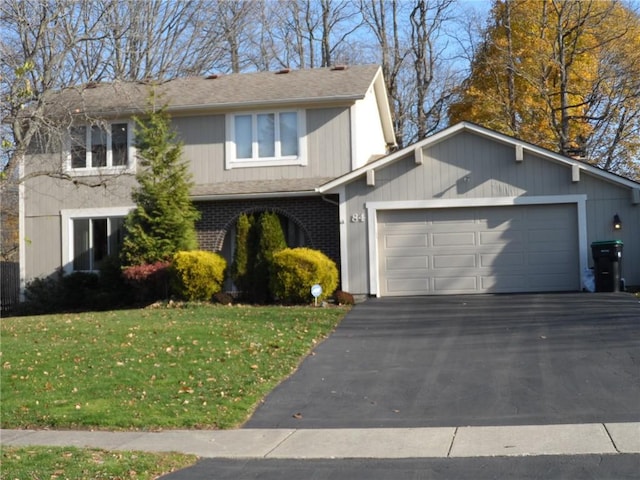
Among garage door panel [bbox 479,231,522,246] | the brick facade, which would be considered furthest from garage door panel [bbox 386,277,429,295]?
garage door panel [bbox 479,231,522,246]

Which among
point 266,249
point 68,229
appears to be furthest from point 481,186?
point 68,229

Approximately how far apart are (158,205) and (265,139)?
3642mm

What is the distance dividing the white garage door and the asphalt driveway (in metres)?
1.92

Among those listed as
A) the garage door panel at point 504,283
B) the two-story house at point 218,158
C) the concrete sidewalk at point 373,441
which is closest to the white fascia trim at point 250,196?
the two-story house at point 218,158

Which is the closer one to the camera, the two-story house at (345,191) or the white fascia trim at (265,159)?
the two-story house at (345,191)

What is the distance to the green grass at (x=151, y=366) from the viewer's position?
34.9 feet

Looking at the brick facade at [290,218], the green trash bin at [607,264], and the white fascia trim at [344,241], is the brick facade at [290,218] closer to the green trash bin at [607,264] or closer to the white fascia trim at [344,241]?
the white fascia trim at [344,241]

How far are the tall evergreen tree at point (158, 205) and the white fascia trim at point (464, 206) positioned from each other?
4.75 metres

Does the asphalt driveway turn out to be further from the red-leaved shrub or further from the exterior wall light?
the red-leaved shrub

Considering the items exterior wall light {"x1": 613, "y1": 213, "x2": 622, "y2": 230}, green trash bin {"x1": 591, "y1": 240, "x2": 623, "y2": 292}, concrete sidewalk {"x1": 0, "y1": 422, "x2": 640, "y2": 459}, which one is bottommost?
concrete sidewalk {"x1": 0, "y1": 422, "x2": 640, "y2": 459}

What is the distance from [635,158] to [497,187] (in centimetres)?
1501

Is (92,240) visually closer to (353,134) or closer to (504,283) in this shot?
(353,134)

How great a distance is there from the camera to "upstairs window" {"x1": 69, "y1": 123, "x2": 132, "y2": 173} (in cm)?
2305

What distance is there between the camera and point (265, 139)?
22.1 m
